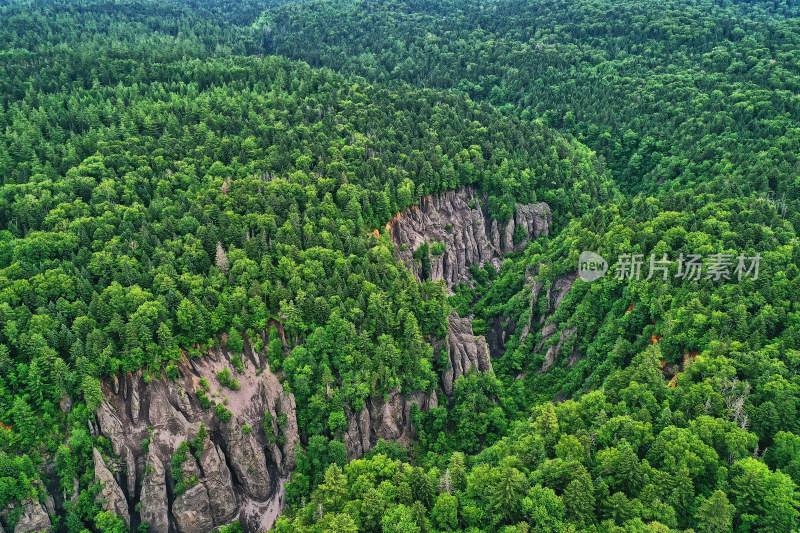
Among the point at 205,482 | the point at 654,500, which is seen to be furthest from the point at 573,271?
the point at 205,482

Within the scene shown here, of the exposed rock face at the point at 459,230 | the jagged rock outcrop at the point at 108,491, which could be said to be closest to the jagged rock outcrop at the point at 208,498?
the jagged rock outcrop at the point at 108,491

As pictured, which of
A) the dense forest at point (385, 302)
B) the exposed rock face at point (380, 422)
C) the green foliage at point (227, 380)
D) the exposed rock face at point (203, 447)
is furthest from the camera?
the exposed rock face at point (380, 422)

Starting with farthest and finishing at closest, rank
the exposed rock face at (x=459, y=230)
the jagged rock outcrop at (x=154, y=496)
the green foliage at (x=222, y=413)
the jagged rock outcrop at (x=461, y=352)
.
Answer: the exposed rock face at (x=459, y=230), the jagged rock outcrop at (x=461, y=352), the green foliage at (x=222, y=413), the jagged rock outcrop at (x=154, y=496)

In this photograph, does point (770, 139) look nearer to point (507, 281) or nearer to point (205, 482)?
point (507, 281)

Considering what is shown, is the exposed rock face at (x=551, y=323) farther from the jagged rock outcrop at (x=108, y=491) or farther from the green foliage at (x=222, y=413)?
the jagged rock outcrop at (x=108, y=491)

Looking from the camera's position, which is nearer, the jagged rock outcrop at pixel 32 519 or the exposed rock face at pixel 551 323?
the jagged rock outcrop at pixel 32 519

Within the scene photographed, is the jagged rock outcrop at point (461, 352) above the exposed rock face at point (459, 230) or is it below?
below

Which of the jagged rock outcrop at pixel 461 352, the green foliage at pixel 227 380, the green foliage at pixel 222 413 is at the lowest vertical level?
the jagged rock outcrop at pixel 461 352
